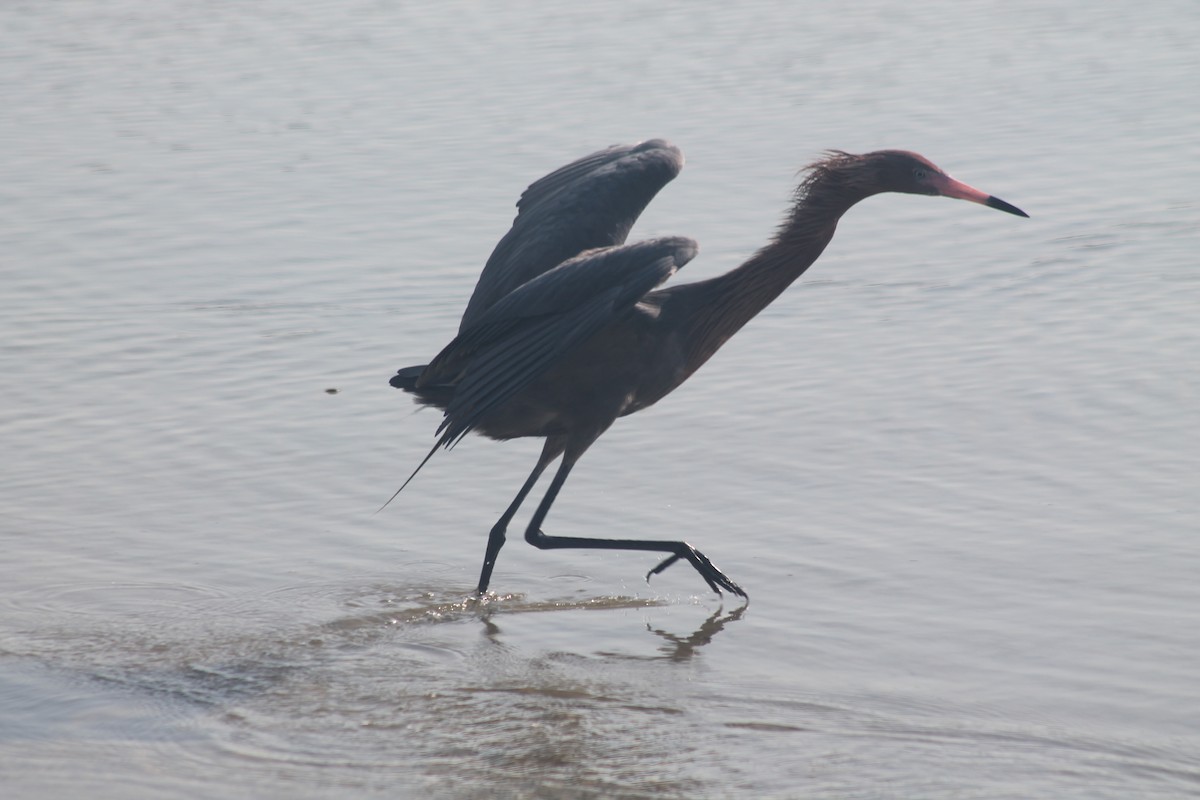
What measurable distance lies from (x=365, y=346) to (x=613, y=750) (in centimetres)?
475

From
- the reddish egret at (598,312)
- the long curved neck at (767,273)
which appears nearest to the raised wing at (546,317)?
the reddish egret at (598,312)

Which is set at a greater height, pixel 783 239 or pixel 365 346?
pixel 783 239

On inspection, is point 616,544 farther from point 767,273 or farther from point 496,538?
point 767,273

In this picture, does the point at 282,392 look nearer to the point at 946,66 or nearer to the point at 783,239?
the point at 783,239

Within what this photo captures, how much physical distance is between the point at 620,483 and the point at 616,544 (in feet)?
3.20

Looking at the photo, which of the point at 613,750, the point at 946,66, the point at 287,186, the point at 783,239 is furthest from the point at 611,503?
the point at 946,66

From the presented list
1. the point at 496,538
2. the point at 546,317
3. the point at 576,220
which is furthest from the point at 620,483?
the point at 546,317

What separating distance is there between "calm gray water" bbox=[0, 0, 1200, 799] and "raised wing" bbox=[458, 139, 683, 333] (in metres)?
1.05

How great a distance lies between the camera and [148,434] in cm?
809

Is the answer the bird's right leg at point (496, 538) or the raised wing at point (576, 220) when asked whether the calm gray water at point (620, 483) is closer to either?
the bird's right leg at point (496, 538)

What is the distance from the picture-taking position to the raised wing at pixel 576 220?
6.72m

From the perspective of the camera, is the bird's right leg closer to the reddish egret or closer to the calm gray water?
the reddish egret

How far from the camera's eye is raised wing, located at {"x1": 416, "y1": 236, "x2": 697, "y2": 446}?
589 cm

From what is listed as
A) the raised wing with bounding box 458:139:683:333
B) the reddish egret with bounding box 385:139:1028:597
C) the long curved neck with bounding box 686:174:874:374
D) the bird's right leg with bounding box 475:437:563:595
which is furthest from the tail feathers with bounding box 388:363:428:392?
the long curved neck with bounding box 686:174:874:374
